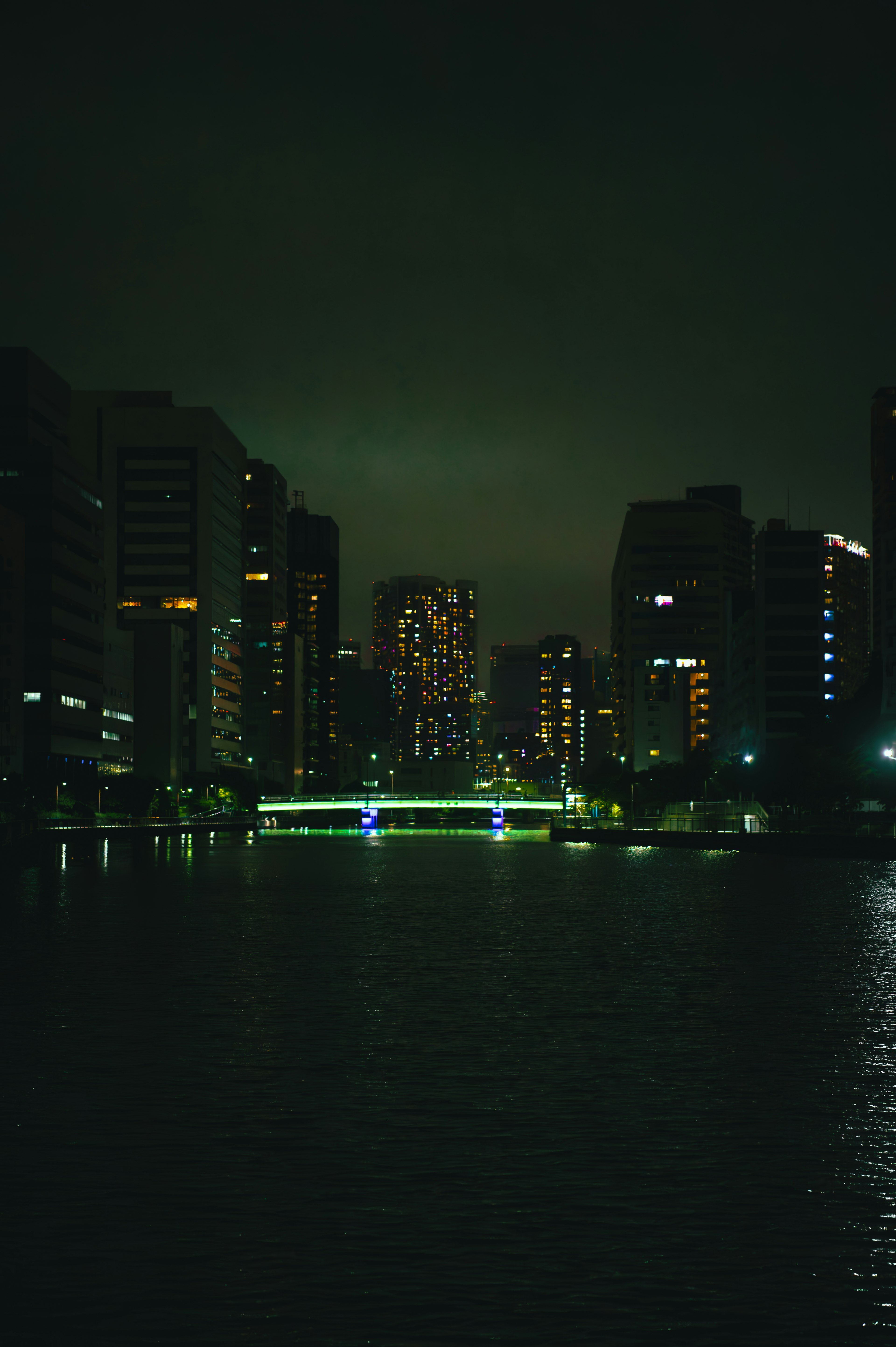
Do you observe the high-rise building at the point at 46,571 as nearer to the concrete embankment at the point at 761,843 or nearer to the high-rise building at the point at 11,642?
the high-rise building at the point at 11,642

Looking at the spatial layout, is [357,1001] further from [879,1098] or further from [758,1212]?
[758,1212]

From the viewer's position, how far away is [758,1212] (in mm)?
15375

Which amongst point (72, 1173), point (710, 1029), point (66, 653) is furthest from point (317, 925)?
point (66, 653)

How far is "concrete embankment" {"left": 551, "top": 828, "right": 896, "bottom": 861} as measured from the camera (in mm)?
106875

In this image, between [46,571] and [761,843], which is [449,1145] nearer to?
[761,843]

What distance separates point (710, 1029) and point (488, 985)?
8.56m

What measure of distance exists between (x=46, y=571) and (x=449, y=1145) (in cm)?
17251

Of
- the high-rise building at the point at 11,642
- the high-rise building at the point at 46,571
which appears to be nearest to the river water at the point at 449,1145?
the high-rise building at the point at 11,642

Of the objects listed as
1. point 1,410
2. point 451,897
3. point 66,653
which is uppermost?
point 1,410

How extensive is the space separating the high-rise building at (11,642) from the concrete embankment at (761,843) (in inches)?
2660

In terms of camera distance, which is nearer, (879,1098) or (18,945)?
(879,1098)

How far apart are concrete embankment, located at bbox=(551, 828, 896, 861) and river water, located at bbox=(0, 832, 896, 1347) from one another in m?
62.2

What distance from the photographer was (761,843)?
124188 mm

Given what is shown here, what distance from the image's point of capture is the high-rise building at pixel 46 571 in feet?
600
